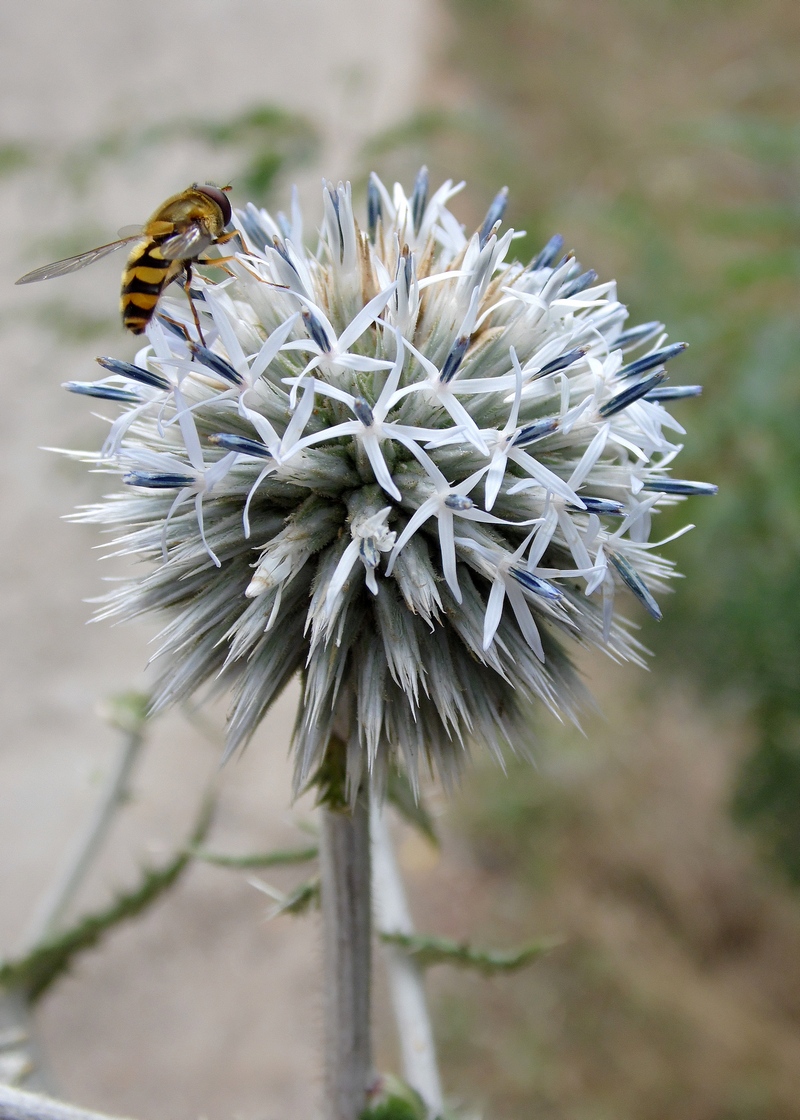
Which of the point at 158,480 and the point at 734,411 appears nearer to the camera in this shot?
the point at 158,480

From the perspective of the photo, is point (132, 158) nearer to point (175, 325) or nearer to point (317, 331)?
point (175, 325)

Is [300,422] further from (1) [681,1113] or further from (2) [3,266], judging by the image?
(2) [3,266]

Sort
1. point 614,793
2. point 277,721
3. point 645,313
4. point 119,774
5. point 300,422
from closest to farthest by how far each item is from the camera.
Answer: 1. point 300,422
2. point 119,774
3. point 645,313
4. point 614,793
5. point 277,721

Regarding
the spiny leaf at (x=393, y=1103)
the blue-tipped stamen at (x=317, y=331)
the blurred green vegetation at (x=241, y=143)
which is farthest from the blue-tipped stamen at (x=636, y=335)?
the blurred green vegetation at (x=241, y=143)

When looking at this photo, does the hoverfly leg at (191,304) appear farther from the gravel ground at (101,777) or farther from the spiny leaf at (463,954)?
the gravel ground at (101,777)

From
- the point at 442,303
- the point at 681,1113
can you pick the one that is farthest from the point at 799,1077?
the point at 442,303

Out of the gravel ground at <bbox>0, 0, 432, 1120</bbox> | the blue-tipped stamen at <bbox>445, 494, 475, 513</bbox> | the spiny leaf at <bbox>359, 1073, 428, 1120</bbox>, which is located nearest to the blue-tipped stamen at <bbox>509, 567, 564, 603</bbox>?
the blue-tipped stamen at <bbox>445, 494, 475, 513</bbox>

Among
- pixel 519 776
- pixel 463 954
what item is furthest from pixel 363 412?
pixel 519 776
